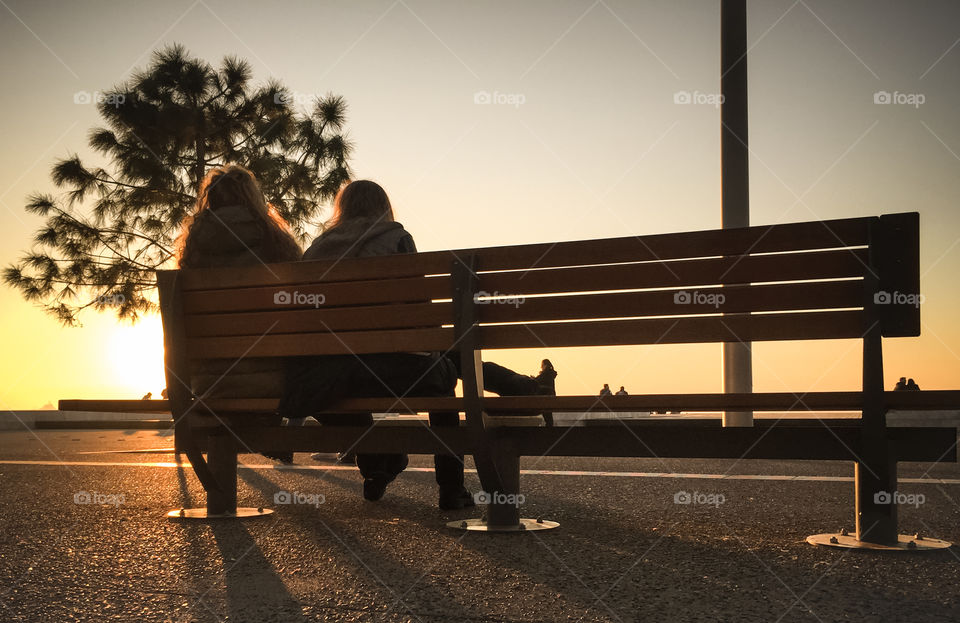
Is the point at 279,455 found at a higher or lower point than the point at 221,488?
higher

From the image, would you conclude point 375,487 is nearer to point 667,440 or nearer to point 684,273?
point 667,440

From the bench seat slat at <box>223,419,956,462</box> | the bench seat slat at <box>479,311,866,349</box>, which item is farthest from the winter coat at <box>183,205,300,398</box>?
the bench seat slat at <box>479,311,866,349</box>

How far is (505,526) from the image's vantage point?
12.6 feet

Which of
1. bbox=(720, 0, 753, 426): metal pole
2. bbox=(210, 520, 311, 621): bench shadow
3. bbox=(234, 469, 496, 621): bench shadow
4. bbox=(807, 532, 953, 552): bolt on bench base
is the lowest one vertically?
bbox=(210, 520, 311, 621): bench shadow

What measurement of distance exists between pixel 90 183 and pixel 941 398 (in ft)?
61.1

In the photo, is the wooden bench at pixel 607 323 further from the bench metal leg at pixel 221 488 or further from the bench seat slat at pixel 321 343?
the bench metal leg at pixel 221 488

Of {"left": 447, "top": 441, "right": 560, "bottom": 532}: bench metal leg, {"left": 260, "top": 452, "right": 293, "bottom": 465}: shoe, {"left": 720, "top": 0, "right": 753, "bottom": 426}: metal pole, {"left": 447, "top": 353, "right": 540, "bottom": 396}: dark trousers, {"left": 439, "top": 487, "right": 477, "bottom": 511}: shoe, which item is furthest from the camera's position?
{"left": 720, "top": 0, "right": 753, "bottom": 426}: metal pole

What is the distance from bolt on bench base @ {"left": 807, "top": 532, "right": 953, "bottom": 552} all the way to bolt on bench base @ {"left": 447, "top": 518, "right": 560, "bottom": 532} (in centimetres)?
99

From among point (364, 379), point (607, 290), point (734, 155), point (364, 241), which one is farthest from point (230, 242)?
point (734, 155)

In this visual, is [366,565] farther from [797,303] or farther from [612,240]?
[797,303]

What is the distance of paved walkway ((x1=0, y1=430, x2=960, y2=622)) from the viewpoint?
103 inches

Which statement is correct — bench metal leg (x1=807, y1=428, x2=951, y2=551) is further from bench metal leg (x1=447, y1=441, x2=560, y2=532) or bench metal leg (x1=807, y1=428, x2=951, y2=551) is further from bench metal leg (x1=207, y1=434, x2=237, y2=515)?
bench metal leg (x1=207, y1=434, x2=237, y2=515)

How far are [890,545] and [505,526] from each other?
136 cm

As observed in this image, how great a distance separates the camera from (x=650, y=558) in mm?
3219
